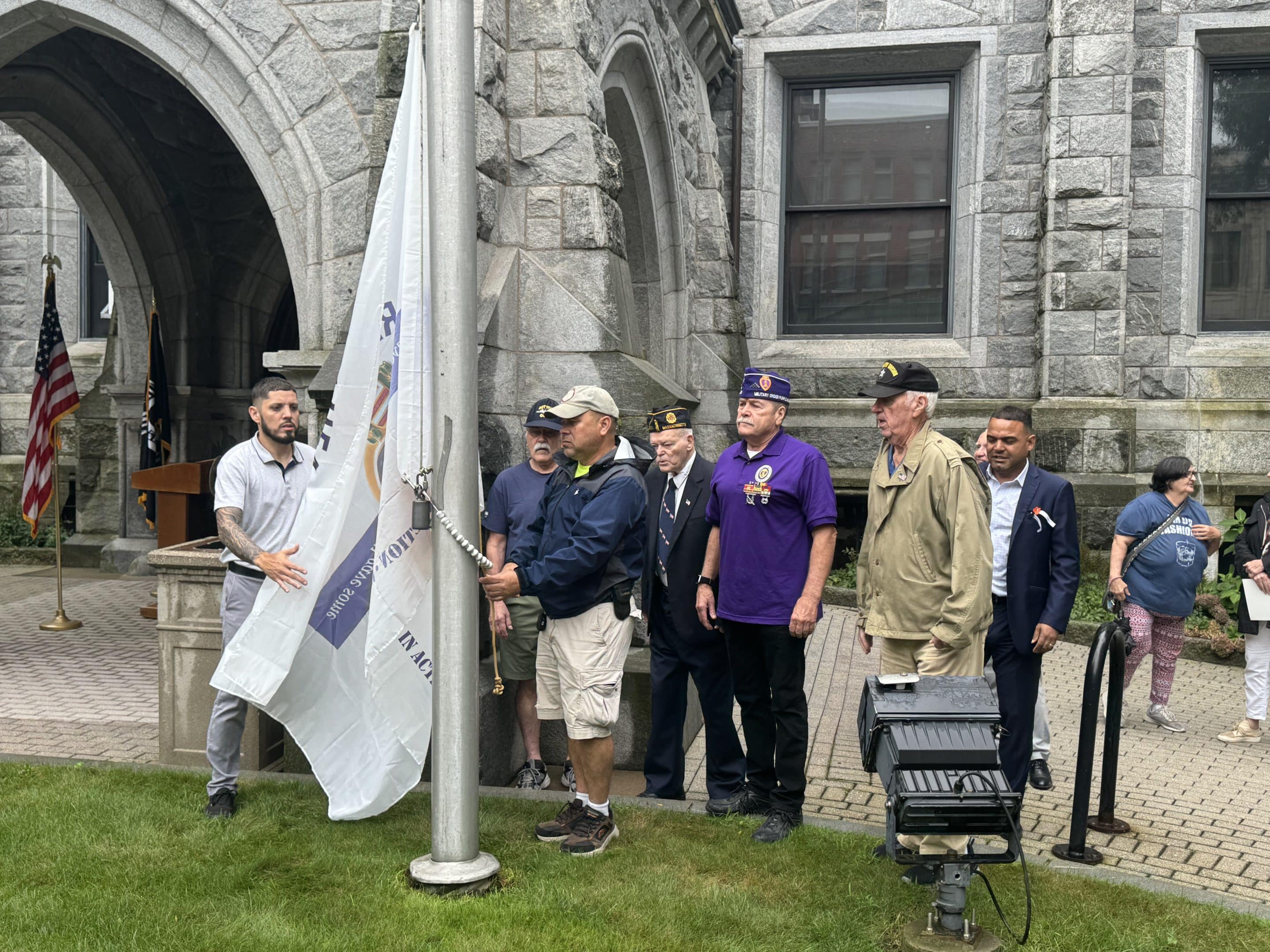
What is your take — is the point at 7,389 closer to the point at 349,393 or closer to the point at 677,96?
the point at 677,96

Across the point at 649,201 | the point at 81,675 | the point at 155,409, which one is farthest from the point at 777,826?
the point at 155,409

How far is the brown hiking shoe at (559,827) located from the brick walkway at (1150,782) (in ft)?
3.57

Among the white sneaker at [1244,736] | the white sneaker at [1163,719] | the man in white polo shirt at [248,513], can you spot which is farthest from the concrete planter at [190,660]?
the white sneaker at [1244,736]

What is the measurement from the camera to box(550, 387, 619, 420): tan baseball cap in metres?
4.47

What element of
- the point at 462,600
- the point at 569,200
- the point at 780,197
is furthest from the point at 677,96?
the point at 462,600

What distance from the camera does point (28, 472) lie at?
1063 centimetres

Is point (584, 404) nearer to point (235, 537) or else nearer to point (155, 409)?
point (235, 537)

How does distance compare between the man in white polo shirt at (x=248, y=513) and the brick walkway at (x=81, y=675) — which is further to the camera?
the brick walkway at (x=81, y=675)

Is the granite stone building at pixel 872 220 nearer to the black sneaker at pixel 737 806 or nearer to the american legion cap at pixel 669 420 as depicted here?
the american legion cap at pixel 669 420

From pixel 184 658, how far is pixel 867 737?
137 inches

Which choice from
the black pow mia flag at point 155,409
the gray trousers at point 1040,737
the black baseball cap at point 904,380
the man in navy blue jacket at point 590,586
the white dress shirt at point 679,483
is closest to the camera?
the black baseball cap at point 904,380

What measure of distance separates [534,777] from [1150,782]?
10.3 ft

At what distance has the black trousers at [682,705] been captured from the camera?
17.2ft

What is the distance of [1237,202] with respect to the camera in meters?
11.0
